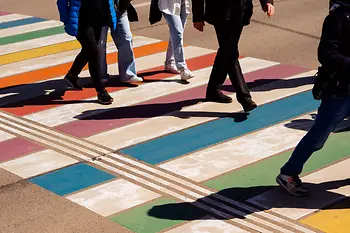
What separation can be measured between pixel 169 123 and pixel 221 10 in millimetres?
1329

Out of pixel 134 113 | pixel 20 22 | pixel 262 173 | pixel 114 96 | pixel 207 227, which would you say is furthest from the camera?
pixel 20 22

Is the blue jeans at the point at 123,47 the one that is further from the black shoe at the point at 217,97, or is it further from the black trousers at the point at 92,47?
the black shoe at the point at 217,97

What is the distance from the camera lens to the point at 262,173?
281 inches

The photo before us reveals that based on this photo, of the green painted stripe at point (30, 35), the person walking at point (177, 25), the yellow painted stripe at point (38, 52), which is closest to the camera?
the person walking at point (177, 25)

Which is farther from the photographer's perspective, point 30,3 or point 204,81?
point 30,3

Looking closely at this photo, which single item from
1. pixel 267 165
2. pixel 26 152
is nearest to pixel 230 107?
pixel 267 165

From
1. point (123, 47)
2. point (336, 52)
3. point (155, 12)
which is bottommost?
point (123, 47)

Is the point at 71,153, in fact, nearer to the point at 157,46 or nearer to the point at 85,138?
the point at 85,138

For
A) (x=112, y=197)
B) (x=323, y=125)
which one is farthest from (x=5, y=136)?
(x=323, y=125)

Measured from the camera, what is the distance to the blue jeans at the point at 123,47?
991cm

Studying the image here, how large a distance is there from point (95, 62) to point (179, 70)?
136cm

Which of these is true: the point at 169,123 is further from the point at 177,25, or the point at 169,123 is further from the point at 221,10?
the point at 177,25

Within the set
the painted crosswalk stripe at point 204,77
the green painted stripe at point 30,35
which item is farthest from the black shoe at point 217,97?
the green painted stripe at point 30,35

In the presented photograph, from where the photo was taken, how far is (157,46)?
40.0 ft
